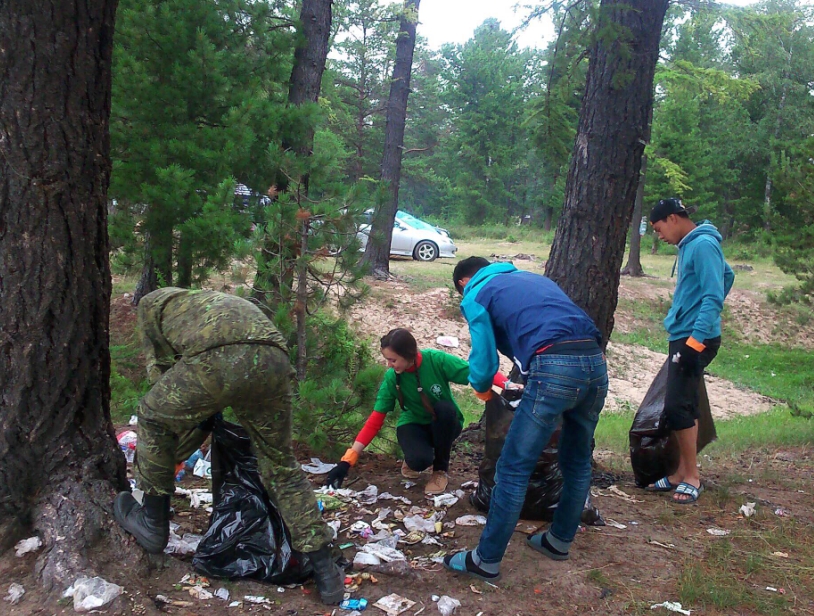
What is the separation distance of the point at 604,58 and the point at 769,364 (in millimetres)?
10827

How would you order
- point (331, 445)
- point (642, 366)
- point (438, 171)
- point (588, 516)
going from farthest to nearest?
point (438, 171), point (642, 366), point (331, 445), point (588, 516)

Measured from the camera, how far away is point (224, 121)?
21.0 feet

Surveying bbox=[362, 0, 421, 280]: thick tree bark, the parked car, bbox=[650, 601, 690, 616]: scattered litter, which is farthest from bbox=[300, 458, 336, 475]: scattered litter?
the parked car

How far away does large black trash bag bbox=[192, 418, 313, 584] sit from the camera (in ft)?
9.79

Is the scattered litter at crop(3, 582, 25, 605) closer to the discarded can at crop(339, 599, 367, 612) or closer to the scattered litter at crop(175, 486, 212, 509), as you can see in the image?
the scattered litter at crop(175, 486, 212, 509)

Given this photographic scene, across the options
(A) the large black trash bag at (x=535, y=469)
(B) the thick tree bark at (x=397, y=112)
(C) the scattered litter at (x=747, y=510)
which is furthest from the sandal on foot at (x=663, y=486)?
(B) the thick tree bark at (x=397, y=112)

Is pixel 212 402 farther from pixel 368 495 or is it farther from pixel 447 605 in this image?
pixel 368 495

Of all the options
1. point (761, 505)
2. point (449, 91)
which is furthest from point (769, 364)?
point (449, 91)

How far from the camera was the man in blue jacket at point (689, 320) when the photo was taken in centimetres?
418

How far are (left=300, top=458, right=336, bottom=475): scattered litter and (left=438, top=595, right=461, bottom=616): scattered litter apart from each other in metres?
1.64

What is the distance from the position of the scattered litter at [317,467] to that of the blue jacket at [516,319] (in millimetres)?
1683

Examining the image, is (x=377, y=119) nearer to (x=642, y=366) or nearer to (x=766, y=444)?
(x=642, y=366)

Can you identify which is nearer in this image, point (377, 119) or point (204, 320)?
point (204, 320)

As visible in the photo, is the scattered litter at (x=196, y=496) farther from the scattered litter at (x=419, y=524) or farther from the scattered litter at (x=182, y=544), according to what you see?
the scattered litter at (x=419, y=524)
